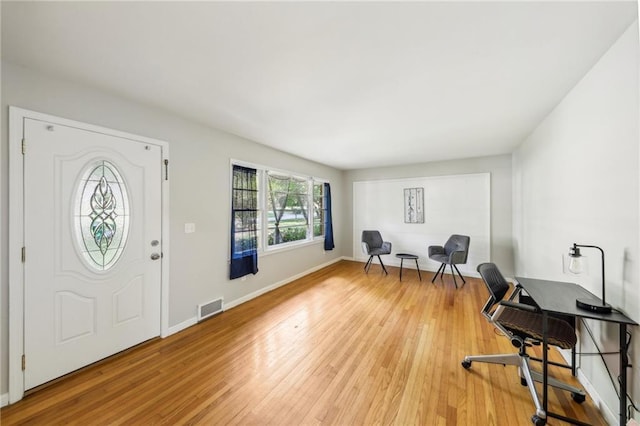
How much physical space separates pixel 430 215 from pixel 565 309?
12.5ft

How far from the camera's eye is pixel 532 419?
1.50 meters

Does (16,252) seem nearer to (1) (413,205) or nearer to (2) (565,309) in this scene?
(2) (565,309)

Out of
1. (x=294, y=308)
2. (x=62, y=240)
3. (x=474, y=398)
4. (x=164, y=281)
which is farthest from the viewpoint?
(x=294, y=308)

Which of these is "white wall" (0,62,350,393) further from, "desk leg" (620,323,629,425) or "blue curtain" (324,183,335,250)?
"desk leg" (620,323,629,425)

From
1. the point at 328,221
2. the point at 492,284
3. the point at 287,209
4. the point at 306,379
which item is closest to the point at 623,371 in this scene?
the point at 492,284

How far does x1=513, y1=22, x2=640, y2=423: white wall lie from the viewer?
1327 mm

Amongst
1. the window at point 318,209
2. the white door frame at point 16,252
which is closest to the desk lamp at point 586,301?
the white door frame at point 16,252

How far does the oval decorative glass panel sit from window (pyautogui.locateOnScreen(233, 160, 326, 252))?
4.56 feet

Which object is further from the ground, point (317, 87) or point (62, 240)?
point (317, 87)

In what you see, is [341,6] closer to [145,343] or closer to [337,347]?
[337,347]

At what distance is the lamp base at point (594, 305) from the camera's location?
1400mm

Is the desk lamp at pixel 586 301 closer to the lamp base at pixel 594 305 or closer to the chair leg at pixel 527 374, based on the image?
the lamp base at pixel 594 305

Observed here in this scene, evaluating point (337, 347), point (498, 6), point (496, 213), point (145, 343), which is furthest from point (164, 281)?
point (496, 213)

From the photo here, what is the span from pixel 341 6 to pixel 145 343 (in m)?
3.28
